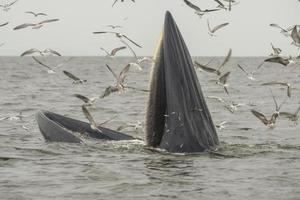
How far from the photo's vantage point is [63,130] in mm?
13062

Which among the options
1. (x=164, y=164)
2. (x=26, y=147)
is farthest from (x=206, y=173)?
(x=26, y=147)

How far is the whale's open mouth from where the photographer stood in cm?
1091

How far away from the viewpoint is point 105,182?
9.94 m

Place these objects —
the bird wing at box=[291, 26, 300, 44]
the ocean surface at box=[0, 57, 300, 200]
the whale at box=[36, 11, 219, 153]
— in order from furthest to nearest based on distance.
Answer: the whale at box=[36, 11, 219, 153], the bird wing at box=[291, 26, 300, 44], the ocean surface at box=[0, 57, 300, 200]

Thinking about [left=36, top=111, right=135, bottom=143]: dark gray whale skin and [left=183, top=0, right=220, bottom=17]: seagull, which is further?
[left=36, top=111, right=135, bottom=143]: dark gray whale skin

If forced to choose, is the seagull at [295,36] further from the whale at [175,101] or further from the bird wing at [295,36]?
the whale at [175,101]

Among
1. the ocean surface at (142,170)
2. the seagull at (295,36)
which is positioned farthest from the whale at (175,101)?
the seagull at (295,36)

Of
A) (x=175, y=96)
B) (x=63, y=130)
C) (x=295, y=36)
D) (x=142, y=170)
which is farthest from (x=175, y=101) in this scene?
(x=63, y=130)

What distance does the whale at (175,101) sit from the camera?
10.9 m

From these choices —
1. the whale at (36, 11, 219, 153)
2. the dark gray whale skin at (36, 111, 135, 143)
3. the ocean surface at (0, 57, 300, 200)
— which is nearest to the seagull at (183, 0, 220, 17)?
the whale at (36, 11, 219, 153)

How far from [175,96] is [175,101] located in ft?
0.28

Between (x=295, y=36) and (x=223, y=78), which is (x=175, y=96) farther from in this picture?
(x=295, y=36)

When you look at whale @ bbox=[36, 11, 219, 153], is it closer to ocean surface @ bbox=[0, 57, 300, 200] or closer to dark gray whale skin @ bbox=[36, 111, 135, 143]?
ocean surface @ bbox=[0, 57, 300, 200]

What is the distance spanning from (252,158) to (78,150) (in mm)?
3391
